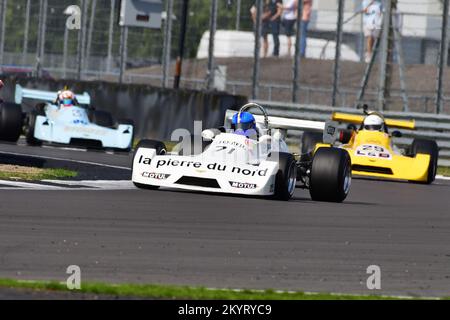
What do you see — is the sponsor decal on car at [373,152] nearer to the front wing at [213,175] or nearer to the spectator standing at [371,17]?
the front wing at [213,175]

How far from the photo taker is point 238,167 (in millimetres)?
15914

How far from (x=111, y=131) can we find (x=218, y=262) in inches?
590

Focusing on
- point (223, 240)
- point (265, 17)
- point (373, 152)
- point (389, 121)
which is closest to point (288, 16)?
point (265, 17)

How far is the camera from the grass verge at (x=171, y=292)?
8.08m

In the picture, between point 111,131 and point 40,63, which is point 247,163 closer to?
point 111,131

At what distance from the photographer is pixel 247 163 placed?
16.4 metres

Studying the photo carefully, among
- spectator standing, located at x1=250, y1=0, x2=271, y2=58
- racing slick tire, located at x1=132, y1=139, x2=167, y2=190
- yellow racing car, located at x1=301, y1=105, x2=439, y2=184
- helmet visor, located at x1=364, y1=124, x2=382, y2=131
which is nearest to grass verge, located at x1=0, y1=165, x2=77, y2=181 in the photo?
racing slick tire, located at x1=132, y1=139, x2=167, y2=190

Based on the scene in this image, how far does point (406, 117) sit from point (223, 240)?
15808mm

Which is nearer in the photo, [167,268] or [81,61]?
[167,268]

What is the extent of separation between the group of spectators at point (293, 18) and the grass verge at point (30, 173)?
10.3 m

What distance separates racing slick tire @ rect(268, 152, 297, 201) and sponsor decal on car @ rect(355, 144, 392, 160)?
488cm

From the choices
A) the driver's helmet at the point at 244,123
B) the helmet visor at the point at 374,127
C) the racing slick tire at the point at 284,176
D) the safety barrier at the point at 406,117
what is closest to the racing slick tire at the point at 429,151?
the helmet visor at the point at 374,127

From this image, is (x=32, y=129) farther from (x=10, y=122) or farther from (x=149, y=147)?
(x=149, y=147)
